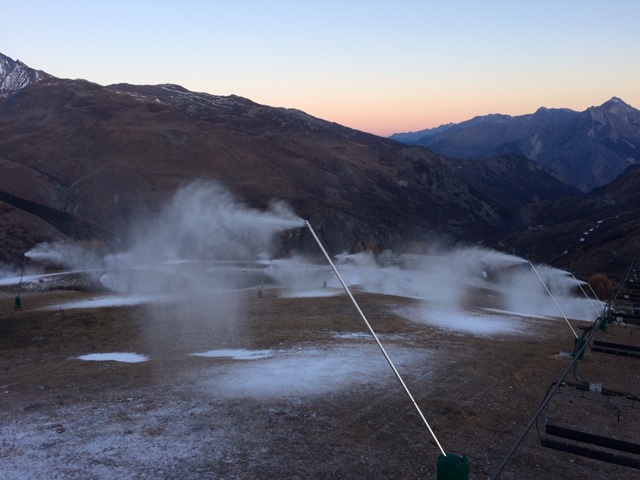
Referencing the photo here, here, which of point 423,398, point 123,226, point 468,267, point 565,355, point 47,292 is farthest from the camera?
point 123,226

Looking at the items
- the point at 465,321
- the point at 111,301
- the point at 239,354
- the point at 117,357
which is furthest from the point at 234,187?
the point at 239,354

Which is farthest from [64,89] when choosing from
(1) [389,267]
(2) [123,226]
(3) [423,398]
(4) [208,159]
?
(3) [423,398]

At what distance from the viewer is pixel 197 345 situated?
25141 mm

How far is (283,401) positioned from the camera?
1631 centimetres

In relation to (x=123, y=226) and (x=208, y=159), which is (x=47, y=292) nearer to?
(x=123, y=226)

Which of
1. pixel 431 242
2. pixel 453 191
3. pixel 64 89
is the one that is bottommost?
pixel 431 242

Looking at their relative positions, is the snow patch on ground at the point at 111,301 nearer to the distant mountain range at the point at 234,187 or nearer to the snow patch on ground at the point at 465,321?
the snow patch on ground at the point at 465,321

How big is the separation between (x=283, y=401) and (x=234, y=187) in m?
95.4

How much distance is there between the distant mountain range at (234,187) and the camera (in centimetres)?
8744

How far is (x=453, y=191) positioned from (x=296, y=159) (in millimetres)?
57880

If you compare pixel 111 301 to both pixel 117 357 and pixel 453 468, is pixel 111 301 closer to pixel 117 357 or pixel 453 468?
pixel 117 357

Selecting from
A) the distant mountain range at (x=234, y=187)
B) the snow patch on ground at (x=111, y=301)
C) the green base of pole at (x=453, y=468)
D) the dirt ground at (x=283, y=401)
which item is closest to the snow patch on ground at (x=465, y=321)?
the dirt ground at (x=283, y=401)

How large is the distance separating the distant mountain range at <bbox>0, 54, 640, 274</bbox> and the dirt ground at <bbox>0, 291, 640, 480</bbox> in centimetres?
4468

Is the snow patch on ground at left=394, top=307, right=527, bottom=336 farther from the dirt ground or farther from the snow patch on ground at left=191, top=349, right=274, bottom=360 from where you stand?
the snow patch on ground at left=191, top=349, right=274, bottom=360
